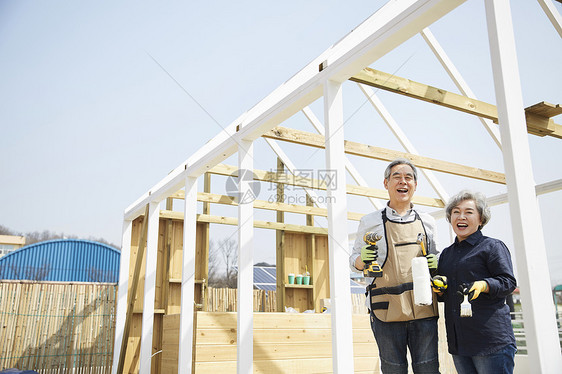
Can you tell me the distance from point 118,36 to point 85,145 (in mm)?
5123

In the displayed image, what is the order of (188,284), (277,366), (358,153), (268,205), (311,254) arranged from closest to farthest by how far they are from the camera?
(277,366) → (188,284) → (358,153) → (268,205) → (311,254)

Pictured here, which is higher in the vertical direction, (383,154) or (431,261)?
(383,154)

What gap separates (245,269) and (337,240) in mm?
1175

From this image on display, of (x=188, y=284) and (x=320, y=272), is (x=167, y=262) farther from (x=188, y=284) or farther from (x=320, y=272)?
(x=320, y=272)

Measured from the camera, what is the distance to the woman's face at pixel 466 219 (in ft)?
7.21

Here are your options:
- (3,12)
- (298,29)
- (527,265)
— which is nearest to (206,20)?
(298,29)

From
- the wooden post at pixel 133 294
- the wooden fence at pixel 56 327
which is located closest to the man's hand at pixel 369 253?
the wooden post at pixel 133 294

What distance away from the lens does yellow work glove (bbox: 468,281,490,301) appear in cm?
191

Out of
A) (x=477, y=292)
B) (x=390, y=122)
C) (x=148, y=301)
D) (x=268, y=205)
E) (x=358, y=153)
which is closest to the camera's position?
(x=477, y=292)

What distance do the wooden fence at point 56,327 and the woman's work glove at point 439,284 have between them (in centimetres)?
581

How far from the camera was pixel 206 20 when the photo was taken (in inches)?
348

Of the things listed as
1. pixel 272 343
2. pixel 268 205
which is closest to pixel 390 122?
pixel 268 205

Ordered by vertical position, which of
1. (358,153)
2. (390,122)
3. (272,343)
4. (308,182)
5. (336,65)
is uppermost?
A: (390,122)

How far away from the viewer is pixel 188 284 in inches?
175
